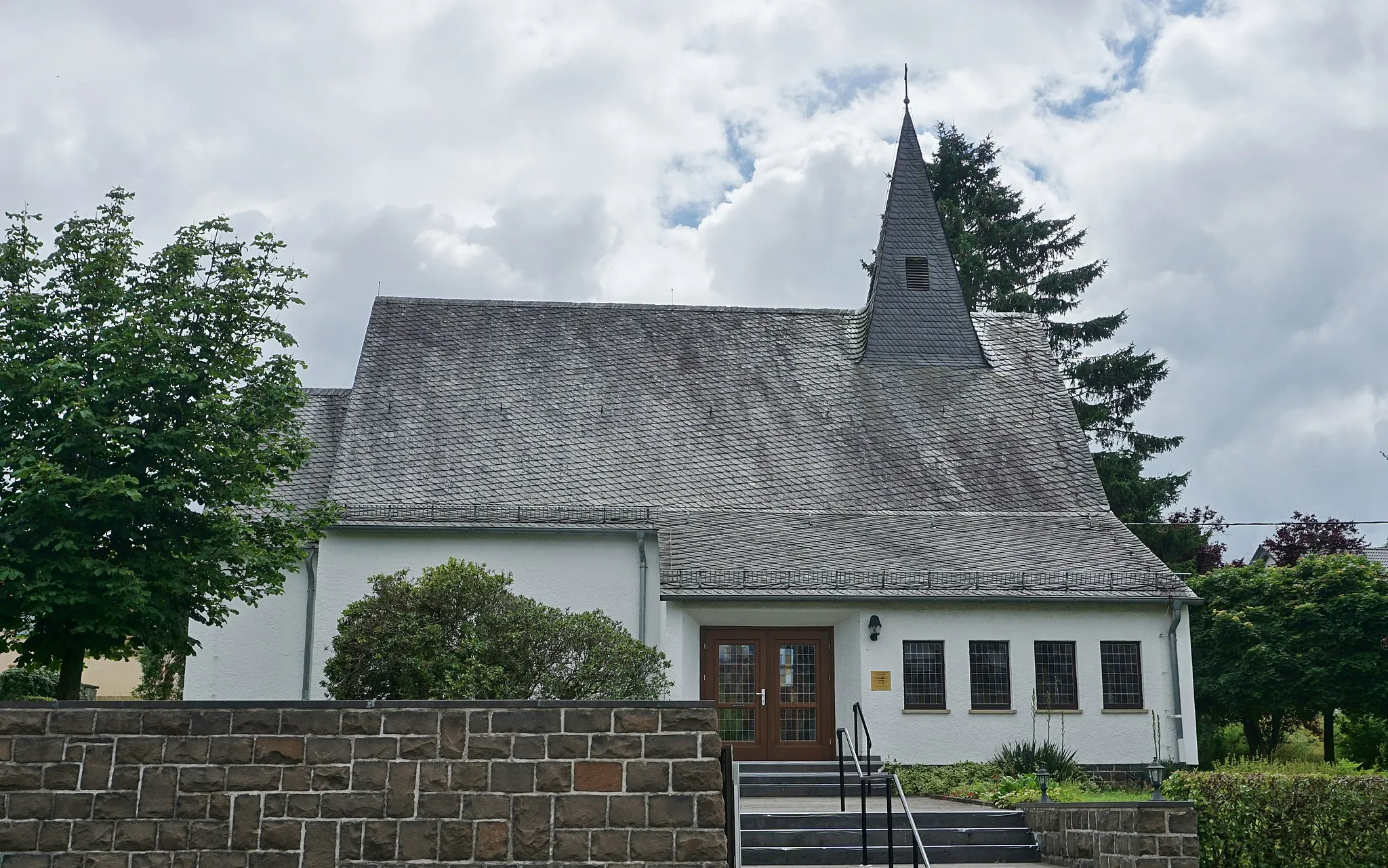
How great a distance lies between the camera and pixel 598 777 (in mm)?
9156

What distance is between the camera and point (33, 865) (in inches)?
345

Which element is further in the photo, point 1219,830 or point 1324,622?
point 1324,622

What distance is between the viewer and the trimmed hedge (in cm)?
1216

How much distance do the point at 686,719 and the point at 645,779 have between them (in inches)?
19.6

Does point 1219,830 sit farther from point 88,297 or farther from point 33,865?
point 88,297

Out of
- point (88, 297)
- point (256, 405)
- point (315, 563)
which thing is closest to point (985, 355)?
point (315, 563)

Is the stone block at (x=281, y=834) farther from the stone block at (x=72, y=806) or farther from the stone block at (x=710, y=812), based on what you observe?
the stone block at (x=710, y=812)

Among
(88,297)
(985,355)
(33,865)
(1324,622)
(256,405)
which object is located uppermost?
(985,355)

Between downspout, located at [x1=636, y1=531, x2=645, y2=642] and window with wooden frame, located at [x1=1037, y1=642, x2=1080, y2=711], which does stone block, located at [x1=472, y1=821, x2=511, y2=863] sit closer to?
downspout, located at [x1=636, y1=531, x2=645, y2=642]

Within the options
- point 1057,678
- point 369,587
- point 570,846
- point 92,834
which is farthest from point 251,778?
point 1057,678

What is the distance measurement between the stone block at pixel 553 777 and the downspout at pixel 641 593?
1111 centimetres

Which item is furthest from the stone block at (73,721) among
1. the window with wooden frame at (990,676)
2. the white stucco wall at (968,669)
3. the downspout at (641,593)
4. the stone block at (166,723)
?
the window with wooden frame at (990,676)

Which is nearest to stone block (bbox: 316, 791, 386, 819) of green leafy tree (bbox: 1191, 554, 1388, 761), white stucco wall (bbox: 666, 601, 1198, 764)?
white stucco wall (bbox: 666, 601, 1198, 764)

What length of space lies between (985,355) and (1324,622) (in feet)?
26.3
